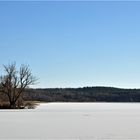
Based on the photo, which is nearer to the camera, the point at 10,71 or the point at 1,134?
the point at 1,134

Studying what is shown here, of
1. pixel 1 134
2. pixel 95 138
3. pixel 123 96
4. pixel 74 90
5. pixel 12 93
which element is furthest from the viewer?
pixel 74 90

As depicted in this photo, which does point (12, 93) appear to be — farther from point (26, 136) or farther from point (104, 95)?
point (104, 95)

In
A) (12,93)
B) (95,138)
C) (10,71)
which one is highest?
(10,71)

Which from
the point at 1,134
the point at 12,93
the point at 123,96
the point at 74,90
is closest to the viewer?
the point at 1,134

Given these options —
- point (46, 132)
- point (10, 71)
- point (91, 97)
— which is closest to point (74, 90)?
point (91, 97)

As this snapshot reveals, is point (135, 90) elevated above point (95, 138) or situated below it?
above

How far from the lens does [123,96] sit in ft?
430

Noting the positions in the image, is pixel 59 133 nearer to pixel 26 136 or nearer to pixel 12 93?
pixel 26 136

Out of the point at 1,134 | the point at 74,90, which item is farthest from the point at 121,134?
the point at 74,90

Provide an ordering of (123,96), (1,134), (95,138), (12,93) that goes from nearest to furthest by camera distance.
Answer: (95,138), (1,134), (12,93), (123,96)

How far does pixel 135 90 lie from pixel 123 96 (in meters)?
9.12

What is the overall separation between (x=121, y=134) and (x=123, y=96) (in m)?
117

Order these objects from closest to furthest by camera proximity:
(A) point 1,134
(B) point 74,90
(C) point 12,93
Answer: (A) point 1,134
(C) point 12,93
(B) point 74,90

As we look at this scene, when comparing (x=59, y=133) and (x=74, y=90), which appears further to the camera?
(x=74, y=90)
